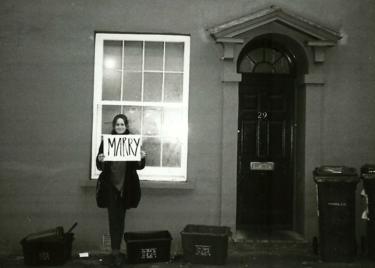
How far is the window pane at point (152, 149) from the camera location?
24.7ft

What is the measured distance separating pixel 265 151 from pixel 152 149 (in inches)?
82.0

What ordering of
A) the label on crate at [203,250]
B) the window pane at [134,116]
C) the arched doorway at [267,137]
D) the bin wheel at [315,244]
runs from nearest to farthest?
the label on crate at [203,250] < the bin wheel at [315,244] < the window pane at [134,116] < the arched doorway at [267,137]

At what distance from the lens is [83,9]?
7.34 m

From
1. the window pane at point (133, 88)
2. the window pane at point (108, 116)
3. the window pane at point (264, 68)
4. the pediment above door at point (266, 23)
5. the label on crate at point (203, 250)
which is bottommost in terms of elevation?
the label on crate at point (203, 250)

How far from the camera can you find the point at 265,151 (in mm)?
7977

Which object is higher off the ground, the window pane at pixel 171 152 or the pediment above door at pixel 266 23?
the pediment above door at pixel 266 23

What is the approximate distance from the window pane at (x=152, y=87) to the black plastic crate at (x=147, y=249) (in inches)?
92.7

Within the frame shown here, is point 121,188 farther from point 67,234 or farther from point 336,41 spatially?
point 336,41

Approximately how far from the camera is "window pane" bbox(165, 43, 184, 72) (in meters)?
7.51

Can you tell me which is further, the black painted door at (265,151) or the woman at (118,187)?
the black painted door at (265,151)

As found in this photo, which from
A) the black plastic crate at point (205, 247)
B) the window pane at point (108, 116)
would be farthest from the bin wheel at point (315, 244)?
the window pane at point (108, 116)

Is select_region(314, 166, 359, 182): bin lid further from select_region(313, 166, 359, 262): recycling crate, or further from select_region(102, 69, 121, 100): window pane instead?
select_region(102, 69, 121, 100): window pane

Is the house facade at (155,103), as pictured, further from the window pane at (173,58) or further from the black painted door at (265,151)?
the black painted door at (265,151)

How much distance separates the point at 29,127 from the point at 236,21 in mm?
3882
